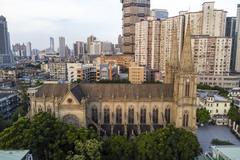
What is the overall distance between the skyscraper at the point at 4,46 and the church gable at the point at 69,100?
497 feet

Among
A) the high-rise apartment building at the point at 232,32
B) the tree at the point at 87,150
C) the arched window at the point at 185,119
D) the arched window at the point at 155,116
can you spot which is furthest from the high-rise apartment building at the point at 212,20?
the tree at the point at 87,150

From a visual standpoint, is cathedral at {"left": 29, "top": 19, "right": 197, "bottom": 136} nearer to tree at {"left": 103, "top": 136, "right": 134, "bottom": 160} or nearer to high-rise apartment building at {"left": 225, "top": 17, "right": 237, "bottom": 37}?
tree at {"left": 103, "top": 136, "right": 134, "bottom": 160}

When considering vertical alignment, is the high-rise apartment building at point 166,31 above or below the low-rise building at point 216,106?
above

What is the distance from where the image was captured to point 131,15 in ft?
527

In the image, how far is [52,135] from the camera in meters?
35.7

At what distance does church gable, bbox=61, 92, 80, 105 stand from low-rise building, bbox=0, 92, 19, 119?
1111 inches

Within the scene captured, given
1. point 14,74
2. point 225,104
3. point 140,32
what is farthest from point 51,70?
point 225,104

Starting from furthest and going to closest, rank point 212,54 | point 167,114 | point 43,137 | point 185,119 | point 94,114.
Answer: point 212,54 → point 94,114 → point 167,114 → point 185,119 → point 43,137

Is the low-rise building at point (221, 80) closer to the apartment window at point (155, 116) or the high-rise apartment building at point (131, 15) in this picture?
the apartment window at point (155, 116)

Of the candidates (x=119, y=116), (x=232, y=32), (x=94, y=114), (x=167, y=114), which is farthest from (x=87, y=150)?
(x=232, y=32)

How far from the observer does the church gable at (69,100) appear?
145ft

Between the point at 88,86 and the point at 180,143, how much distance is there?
2257 cm

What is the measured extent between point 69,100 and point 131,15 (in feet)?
415

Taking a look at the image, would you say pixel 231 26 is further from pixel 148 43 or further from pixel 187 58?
pixel 187 58
